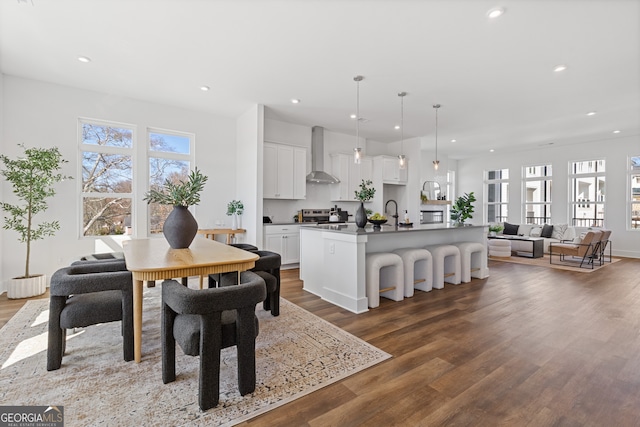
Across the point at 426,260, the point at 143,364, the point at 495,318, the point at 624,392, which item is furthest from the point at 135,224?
the point at 624,392

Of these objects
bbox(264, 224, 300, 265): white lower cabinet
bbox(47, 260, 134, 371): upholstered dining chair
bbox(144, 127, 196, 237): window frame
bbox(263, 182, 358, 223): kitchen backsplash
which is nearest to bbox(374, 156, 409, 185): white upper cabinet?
bbox(263, 182, 358, 223): kitchen backsplash

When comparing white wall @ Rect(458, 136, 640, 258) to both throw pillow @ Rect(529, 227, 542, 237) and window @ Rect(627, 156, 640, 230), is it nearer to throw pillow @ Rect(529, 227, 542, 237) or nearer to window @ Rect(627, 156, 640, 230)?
window @ Rect(627, 156, 640, 230)

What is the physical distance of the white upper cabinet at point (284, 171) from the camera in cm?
550

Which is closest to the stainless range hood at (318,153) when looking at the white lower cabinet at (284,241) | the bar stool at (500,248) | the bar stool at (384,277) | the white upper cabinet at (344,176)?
the white upper cabinet at (344,176)

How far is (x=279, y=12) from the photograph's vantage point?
2.58 m

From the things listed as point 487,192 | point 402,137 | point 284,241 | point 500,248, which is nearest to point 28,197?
point 284,241

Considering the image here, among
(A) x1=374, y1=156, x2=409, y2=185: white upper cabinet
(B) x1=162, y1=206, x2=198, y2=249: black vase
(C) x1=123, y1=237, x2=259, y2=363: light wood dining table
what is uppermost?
(A) x1=374, y1=156, x2=409, y2=185: white upper cabinet

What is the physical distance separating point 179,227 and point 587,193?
1011 cm

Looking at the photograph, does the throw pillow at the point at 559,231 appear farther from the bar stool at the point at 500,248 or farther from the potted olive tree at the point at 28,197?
the potted olive tree at the point at 28,197

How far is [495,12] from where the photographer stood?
8.31ft

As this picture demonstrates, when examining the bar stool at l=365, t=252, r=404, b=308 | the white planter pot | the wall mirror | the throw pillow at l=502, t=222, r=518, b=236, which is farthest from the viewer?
the wall mirror

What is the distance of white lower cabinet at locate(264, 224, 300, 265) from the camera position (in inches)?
205

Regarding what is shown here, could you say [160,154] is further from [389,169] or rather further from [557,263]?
[557,263]

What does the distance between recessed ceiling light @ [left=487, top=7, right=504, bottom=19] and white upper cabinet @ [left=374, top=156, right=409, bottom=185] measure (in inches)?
172
